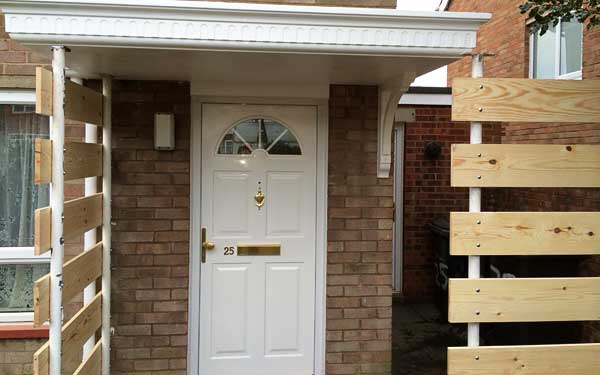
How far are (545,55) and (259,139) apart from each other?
4.55 m

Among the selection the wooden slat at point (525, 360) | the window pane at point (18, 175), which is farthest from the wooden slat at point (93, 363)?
the wooden slat at point (525, 360)

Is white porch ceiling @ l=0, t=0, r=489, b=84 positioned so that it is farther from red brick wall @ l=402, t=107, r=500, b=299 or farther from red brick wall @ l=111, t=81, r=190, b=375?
red brick wall @ l=402, t=107, r=500, b=299

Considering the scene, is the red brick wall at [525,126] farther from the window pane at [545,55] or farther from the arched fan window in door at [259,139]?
the arched fan window in door at [259,139]

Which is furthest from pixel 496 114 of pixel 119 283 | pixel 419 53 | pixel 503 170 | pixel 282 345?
pixel 119 283

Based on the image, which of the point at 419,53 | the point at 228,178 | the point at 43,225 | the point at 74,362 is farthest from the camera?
the point at 228,178

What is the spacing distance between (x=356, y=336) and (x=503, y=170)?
1.77 metres

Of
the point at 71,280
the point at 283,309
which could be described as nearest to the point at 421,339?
the point at 283,309

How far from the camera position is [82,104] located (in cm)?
303

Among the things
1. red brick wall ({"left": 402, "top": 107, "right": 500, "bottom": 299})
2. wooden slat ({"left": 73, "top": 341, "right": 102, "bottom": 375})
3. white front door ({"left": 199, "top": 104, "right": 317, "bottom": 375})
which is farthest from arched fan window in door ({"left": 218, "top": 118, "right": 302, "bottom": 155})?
red brick wall ({"left": 402, "top": 107, "right": 500, "bottom": 299})

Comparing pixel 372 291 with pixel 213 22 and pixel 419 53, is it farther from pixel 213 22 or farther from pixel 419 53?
pixel 213 22

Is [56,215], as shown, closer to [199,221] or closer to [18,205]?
[199,221]

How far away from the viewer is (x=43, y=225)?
2490 mm

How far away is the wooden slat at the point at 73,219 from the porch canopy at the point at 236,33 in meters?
0.86

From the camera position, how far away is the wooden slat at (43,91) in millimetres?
2463
